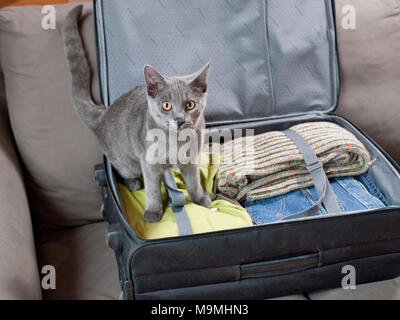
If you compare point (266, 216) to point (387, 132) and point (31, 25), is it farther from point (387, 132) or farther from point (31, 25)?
point (31, 25)

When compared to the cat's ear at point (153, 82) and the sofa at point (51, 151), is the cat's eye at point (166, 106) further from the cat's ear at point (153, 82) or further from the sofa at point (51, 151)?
the sofa at point (51, 151)

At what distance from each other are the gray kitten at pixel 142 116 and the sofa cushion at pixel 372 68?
0.62 meters

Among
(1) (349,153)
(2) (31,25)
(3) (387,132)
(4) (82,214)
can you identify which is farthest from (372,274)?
(2) (31,25)

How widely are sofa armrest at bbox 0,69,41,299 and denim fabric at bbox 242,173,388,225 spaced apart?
0.58 metres

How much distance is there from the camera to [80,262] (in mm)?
1111

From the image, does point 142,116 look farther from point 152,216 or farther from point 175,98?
point 152,216

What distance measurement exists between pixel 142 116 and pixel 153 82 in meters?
0.14

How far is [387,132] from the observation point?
1.42 m

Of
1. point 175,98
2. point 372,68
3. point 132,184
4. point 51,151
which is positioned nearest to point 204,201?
point 132,184

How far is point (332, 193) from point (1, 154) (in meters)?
0.92

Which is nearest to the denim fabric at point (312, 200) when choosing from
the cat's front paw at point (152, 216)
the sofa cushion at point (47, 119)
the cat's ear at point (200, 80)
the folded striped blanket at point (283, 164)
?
the folded striped blanket at point (283, 164)

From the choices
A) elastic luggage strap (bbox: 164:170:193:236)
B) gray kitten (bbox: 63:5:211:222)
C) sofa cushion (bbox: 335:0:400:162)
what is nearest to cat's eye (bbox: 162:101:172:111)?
gray kitten (bbox: 63:5:211:222)

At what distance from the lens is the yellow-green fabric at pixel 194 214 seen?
100 centimetres

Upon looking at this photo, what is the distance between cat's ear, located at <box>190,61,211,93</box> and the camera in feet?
3.16
